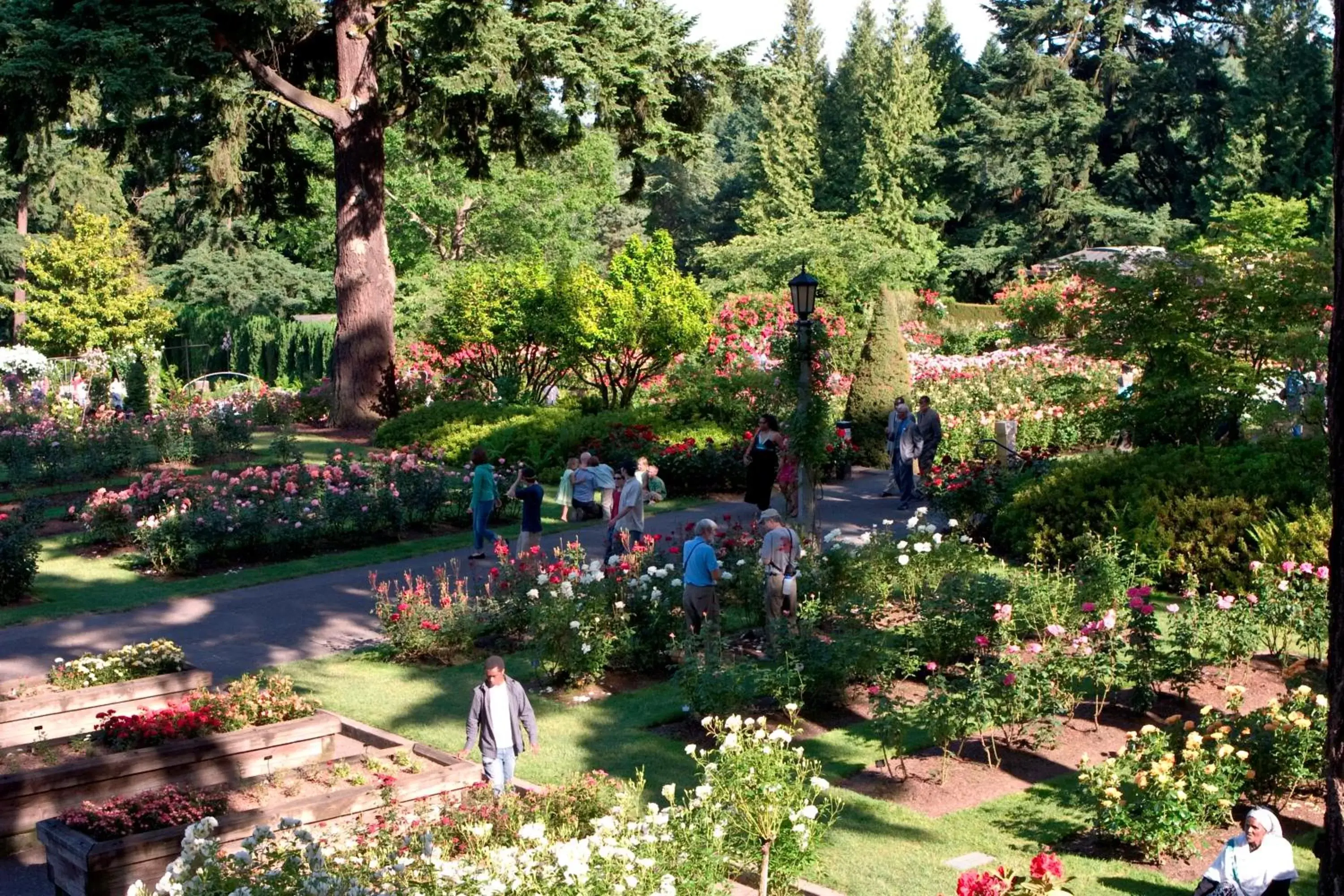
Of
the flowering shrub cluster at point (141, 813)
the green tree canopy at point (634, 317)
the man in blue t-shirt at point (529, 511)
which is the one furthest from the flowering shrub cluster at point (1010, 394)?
the flowering shrub cluster at point (141, 813)

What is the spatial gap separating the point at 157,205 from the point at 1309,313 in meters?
48.1

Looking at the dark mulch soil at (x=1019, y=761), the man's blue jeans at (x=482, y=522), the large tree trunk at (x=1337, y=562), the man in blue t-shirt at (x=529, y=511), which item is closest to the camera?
the large tree trunk at (x=1337, y=562)

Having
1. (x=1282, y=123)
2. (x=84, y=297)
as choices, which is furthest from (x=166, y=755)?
(x=1282, y=123)

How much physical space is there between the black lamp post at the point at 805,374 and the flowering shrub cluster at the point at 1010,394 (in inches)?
187

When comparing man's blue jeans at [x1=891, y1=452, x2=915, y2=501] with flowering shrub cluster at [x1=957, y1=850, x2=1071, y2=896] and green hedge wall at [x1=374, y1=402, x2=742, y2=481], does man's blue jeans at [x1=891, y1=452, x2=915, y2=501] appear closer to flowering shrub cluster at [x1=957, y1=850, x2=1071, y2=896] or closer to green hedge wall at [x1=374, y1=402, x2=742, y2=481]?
green hedge wall at [x1=374, y1=402, x2=742, y2=481]

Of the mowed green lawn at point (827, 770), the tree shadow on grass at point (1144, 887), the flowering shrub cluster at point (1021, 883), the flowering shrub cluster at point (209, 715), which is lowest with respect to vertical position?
the tree shadow on grass at point (1144, 887)

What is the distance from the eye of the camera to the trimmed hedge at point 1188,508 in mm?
13109

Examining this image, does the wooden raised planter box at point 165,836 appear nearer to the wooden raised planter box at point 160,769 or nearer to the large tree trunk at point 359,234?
the wooden raised planter box at point 160,769

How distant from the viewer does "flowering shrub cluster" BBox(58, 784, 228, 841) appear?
756cm

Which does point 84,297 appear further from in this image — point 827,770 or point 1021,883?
point 1021,883

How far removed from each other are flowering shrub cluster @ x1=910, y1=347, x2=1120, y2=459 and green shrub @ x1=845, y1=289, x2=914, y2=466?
1023mm

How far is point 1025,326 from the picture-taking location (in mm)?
15430

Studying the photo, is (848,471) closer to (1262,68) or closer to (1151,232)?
(1151,232)

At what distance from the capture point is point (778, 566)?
11.6m
